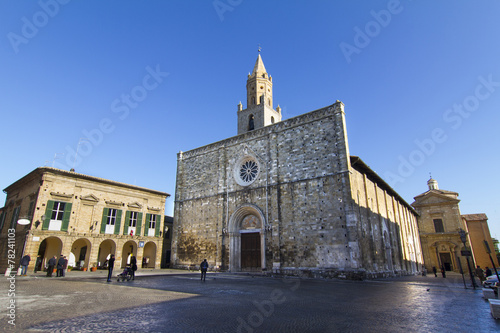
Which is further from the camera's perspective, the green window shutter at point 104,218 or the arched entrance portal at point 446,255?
the arched entrance portal at point 446,255

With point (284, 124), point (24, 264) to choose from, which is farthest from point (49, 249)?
point (284, 124)

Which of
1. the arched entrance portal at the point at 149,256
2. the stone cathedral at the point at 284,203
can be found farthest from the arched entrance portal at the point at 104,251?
the stone cathedral at the point at 284,203

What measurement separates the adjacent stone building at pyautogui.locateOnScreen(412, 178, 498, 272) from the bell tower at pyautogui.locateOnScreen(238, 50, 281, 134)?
29.0 metres

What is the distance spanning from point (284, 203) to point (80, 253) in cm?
1789

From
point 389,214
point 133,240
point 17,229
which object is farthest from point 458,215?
point 17,229

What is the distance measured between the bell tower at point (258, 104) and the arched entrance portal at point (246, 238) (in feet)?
29.1

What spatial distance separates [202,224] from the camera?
26.0 meters

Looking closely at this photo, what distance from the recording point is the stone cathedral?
747 inches

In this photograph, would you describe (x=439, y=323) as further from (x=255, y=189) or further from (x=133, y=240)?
(x=133, y=240)

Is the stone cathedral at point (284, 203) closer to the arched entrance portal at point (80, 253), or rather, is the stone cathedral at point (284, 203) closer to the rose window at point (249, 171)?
the rose window at point (249, 171)

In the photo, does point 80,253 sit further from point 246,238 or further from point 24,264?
point 246,238

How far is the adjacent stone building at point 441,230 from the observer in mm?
38750

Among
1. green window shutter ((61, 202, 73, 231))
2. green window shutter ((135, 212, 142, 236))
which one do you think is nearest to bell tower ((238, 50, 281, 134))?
green window shutter ((135, 212, 142, 236))

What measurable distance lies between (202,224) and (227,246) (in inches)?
145
